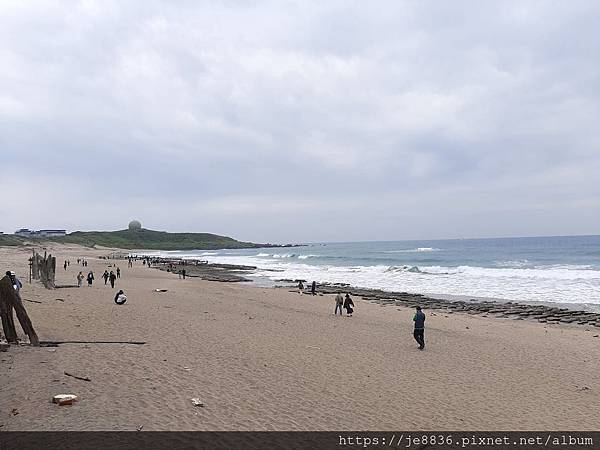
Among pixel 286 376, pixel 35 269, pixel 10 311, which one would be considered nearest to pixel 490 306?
pixel 286 376

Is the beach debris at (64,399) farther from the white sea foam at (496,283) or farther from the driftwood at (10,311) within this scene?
the white sea foam at (496,283)

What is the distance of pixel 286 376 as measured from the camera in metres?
9.66

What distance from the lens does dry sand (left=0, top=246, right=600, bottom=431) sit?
23.3ft

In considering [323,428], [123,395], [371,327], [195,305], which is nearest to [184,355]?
[123,395]

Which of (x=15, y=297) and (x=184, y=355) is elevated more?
(x=15, y=297)

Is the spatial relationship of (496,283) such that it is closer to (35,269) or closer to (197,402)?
(35,269)

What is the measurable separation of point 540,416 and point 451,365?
3884 mm

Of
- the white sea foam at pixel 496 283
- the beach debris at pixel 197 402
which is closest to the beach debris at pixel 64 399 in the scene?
the beach debris at pixel 197 402

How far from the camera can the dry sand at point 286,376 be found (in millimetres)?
7098

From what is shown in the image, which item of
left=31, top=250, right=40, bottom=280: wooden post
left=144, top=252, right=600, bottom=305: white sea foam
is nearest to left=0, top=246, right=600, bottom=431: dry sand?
left=31, top=250, right=40, bottom=280: wooden post

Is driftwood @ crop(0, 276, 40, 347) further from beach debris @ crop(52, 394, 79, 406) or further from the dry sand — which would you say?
beach debris @ crop(52, 394, 79, 406)

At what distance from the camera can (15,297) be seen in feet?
34.4

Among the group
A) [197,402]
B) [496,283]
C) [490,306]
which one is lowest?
[490,306]

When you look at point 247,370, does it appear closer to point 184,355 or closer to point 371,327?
point 184,355
